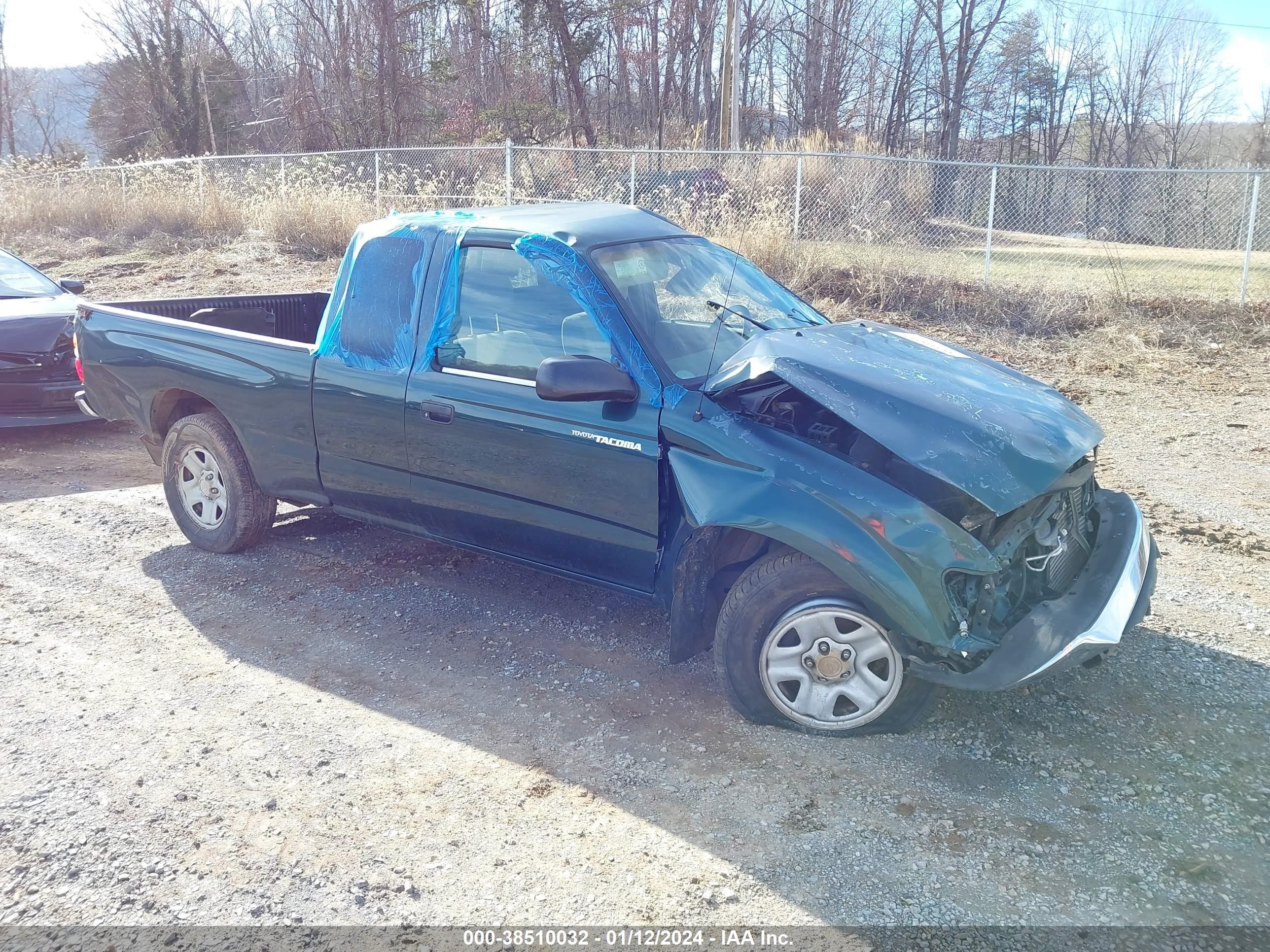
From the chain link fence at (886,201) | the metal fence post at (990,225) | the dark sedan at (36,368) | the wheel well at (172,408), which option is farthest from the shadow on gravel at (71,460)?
the metal fence post at (990,225)

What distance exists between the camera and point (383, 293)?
4598 mm

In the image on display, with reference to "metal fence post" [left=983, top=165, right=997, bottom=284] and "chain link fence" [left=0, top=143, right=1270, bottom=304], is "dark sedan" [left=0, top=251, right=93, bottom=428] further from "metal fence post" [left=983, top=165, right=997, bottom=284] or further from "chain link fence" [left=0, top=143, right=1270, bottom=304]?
"metal fence post" [left=983, top=165, right=997, bottom=284]

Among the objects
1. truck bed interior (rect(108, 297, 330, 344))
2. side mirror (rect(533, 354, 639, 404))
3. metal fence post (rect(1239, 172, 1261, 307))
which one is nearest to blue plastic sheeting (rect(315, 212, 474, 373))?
side mirror (rect(533, 354, 639, 404))

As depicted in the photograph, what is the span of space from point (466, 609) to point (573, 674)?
881 millimetres

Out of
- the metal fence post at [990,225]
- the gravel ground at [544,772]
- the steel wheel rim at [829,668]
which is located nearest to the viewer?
the gravel ground at [544,772]

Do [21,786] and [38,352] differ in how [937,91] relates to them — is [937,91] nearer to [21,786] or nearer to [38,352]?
[38,352]

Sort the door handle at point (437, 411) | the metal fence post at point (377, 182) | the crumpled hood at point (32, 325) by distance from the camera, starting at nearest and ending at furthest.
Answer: the door handle at point (437, 411) < the crumpled hood at point (32, 325) < the metal fence post at point (377, 182)

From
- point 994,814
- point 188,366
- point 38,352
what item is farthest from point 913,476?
point 38,352

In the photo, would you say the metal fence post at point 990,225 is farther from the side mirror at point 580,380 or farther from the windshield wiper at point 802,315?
the side mirror at point 580,380

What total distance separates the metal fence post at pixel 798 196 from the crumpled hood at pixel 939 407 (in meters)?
10.1

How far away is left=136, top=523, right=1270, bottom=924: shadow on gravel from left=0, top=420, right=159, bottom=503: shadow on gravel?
2.35m

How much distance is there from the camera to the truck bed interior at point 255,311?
633 cm

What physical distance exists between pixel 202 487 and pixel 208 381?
0.64 meters

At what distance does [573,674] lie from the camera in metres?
4.16
